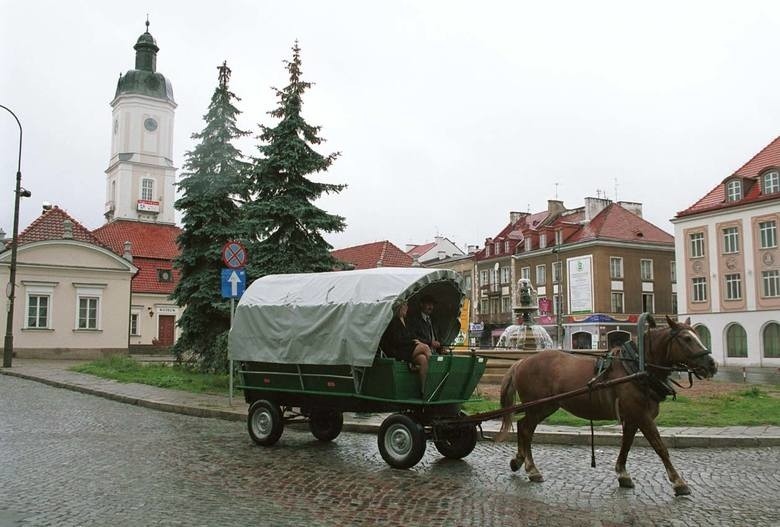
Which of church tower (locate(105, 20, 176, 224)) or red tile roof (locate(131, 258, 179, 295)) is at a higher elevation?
church tower (locate(105, 20, 176, 224))

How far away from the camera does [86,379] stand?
74.2 feet

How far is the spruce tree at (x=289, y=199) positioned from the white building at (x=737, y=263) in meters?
35.4

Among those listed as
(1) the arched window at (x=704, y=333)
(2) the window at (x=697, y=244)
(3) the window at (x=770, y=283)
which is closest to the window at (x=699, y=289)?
(2) the window at (x=697, y=244)

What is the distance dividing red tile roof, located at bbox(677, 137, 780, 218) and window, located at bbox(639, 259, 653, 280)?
11820mm

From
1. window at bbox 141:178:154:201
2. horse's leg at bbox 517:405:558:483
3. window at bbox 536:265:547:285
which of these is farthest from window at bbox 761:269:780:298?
window at bbox 141:178:154:201

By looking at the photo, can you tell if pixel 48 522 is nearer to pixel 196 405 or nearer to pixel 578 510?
pixel 578 510

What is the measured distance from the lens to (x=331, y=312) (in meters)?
10.1

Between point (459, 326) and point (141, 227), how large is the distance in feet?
166

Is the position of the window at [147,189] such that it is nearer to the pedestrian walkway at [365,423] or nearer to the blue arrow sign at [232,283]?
the pedestrian walkway at [365,423]

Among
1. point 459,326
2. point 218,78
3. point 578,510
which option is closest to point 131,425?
point 459,326

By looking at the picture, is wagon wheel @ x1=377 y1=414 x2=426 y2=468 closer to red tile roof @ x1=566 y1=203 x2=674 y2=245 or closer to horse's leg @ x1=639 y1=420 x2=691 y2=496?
horse's leg @ x1=639 y1=420 x2=691 y2=496

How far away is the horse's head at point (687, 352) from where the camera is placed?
7.71m

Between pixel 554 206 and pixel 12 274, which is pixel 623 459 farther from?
pixel 554 206

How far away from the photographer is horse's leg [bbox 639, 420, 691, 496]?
7668mm
